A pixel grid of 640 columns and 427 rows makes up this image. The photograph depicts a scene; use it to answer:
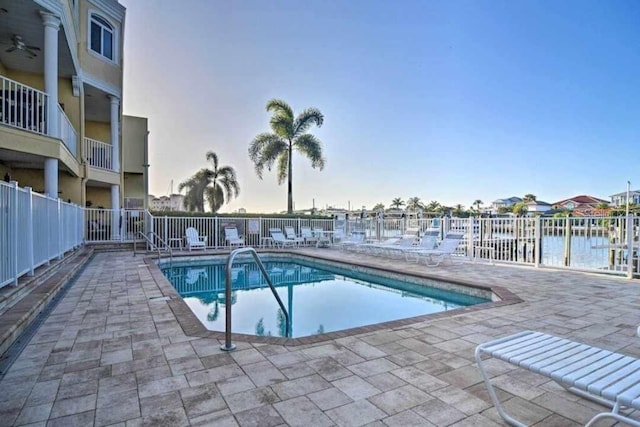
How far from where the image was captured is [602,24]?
11359 mm

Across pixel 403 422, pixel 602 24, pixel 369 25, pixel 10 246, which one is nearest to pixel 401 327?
pixel 403 422

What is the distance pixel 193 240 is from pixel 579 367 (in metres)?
13.0

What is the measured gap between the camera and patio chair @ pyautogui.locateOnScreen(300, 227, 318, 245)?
15759 millimetres

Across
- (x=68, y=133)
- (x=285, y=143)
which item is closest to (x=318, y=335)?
(x=68, y=133)

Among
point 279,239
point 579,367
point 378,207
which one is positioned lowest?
point 279,239

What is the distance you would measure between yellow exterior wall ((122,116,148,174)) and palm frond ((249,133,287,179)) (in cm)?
550

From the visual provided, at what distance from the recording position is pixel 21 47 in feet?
29.8

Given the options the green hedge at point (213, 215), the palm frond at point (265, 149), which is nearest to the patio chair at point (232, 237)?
the green hedge at point (213, 215)

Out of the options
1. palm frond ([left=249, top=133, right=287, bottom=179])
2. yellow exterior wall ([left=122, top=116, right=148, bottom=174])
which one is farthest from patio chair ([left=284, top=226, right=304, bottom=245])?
yellow exterior wall ([left=122, top=116, right=148, bottom=174])

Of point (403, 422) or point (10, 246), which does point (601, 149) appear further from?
point (10, 246)

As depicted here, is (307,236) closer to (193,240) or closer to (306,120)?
(193,240)

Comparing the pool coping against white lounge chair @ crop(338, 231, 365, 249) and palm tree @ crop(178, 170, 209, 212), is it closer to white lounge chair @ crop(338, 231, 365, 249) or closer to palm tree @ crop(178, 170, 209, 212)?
white lounge chair @ crop(338, 231, 365, 249)

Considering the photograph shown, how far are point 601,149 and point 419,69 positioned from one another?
16.0 metres

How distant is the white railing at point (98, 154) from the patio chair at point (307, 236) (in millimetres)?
8188
